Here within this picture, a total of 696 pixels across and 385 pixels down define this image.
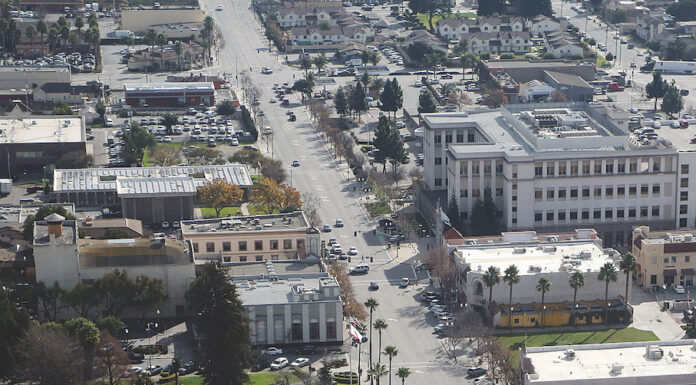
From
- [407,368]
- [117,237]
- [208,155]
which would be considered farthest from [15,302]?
[208,155]

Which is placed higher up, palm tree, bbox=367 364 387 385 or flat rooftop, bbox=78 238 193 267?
flat rooftop, bbox=78 238 193 267

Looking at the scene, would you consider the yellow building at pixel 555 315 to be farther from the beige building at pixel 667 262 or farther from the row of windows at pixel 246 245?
the row of windows at pixel 246 245

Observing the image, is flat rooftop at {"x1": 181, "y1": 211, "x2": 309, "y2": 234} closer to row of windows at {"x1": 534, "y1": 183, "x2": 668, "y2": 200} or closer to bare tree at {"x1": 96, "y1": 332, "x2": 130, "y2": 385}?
row of windows at {"x1": 534, "y1": 183, "x2": 668, "y2": 200}

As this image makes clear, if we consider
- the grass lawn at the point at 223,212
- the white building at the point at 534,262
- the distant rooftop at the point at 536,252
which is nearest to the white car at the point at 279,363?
the white building at the point at 534,262

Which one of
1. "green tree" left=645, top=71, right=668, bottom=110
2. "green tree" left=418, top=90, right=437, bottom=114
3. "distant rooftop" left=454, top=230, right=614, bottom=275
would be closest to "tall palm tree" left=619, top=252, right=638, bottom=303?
"distant rooftop" left=454, top=230, right=614, bottom=275

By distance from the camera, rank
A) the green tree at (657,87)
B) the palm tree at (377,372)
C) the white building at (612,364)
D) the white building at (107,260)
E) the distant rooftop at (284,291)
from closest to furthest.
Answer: the white building at (612,364) < the palm tree at (377,372) < the distant rooftop at (284,291) < the white building at (107,260) < the green tree at (657,87)

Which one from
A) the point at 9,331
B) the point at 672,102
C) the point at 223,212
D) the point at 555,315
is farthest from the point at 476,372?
the point at 672,102
